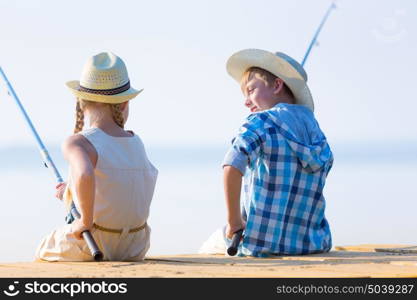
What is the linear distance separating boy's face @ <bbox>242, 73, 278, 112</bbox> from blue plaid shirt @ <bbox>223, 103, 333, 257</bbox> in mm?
90

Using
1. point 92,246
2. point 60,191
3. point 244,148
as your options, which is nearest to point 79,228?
point 92,246

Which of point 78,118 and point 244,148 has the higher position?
point 78,118

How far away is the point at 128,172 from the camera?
5699mm

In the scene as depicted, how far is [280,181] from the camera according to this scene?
234 inches

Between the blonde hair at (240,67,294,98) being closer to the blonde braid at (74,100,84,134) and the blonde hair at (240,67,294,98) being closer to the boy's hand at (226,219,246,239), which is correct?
the boy's hand at (226,219,246,239)

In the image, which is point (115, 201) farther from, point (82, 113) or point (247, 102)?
point (247, 102)

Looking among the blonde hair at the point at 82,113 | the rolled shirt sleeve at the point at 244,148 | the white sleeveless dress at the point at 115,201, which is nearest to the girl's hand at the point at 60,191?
the white sleeveless dress at the point at 115,201

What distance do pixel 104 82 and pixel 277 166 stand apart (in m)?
0.98

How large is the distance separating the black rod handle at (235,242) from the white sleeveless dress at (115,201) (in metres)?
0.46

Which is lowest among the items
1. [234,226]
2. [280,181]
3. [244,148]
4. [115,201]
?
[234,226]

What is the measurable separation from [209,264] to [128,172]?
0.63 m

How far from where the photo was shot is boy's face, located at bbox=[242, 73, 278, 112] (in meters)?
6.15

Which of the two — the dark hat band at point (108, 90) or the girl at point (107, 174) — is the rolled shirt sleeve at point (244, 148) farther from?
the dark hat band at point (108, 90)

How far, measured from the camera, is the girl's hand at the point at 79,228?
552 cm
